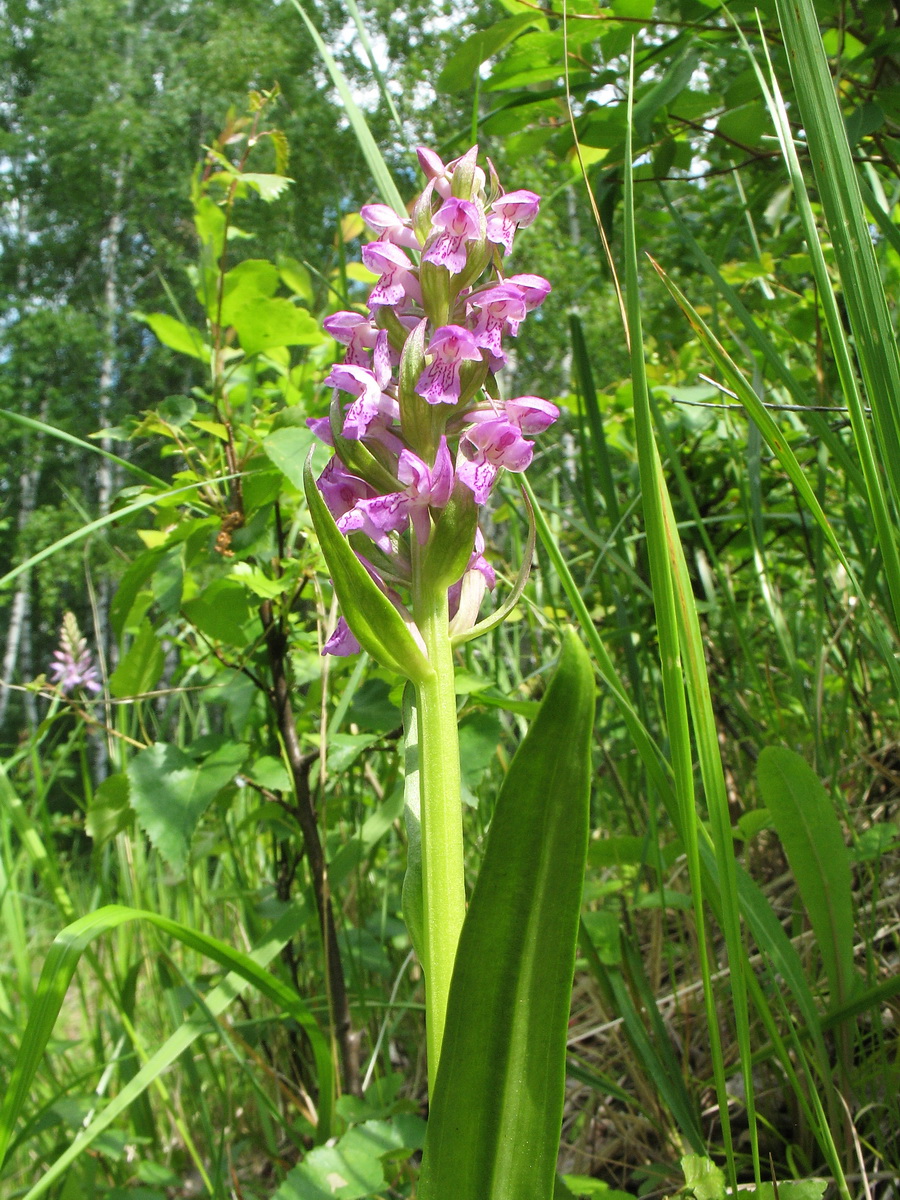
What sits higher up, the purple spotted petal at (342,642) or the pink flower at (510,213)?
the pink flower at (510,213)

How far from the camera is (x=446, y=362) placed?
740mm

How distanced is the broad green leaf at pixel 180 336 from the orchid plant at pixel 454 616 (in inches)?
21.8

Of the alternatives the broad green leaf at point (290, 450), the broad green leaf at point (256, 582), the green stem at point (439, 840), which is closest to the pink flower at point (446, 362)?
the green stem at point (439, 840)

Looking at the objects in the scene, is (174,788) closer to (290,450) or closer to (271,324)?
(290,450)

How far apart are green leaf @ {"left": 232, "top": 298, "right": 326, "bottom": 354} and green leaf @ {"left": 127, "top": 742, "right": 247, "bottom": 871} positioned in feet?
1.92

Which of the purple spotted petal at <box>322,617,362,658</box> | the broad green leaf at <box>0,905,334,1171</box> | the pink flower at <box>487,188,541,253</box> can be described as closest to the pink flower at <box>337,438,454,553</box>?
the purple spotted petal at <box>322,617,362,658</box>

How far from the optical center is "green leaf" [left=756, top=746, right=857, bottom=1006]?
89 cm

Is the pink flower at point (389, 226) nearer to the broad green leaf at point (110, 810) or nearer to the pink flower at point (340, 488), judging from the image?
the pink flower at point (340, 488)

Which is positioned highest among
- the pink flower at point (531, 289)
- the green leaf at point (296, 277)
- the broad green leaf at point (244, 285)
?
the green leaf at point (296, 277)

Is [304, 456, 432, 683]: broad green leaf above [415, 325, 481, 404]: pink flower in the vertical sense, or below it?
below

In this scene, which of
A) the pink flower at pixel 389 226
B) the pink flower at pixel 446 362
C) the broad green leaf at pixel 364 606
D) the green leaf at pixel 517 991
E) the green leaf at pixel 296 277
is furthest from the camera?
the green leaf at pixel 296 277

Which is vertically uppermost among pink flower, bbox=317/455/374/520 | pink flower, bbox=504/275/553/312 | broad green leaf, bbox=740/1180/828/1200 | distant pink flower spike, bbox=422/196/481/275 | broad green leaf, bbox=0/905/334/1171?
distant pink flower spike, bbox=422/196/481/275

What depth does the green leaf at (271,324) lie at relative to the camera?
126 cm

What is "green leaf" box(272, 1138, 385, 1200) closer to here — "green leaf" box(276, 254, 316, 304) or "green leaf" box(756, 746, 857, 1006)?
"green leaf" box(756, 746, 857, 1006)
